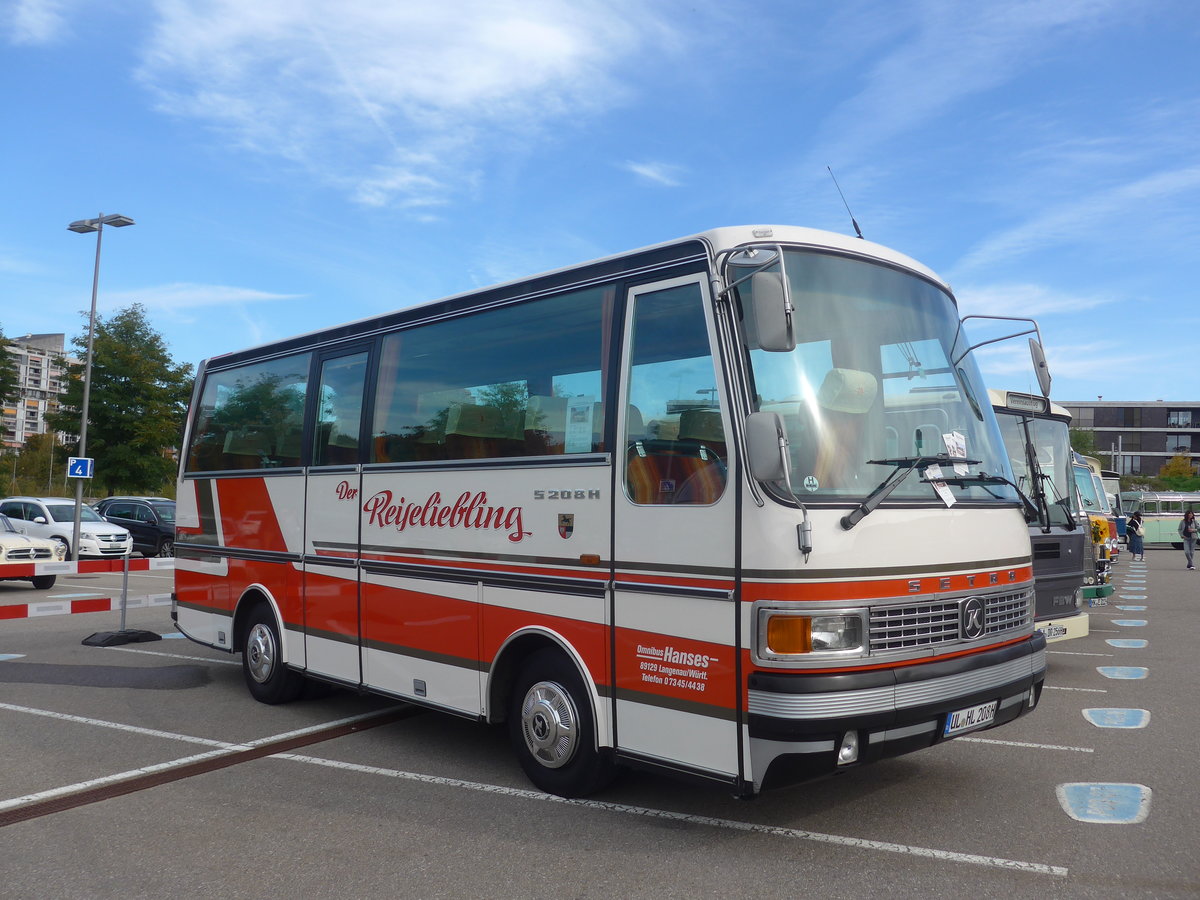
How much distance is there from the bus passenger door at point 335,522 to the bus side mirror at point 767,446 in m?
4.01

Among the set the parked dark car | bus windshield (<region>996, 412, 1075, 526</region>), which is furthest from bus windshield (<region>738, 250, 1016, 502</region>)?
the parked dark car

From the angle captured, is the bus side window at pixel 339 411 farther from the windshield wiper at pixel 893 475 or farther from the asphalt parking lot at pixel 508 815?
the windshield wiper at pixel 893 475

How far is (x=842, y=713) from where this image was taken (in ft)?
15.2

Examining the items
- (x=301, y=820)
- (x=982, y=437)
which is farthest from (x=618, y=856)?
(x=982, y=437)

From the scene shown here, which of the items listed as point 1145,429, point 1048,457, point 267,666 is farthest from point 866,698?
point 1145,429

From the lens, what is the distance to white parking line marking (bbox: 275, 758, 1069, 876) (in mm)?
4788

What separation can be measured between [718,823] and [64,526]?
2626cm

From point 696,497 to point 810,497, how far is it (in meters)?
0.59

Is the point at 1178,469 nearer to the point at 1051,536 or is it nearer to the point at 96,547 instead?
the point at 96,547

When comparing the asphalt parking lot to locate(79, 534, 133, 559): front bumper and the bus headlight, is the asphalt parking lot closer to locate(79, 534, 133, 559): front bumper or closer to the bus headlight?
the bus headlight

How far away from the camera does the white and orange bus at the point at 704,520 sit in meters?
4.73

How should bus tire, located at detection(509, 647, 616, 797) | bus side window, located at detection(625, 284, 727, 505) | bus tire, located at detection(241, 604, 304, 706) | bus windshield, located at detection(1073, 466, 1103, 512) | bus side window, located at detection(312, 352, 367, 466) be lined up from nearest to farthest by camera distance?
1. bus side window, located at detection(625, 284, 727, 505)
2. bus tire, located at detection(509, 647, 616, 797)
3. bus side window, located at detection(312, 352, 367, 466)
4. bus tire, located at detection(241, 604, 304, 706)
5. bus windshield, located at detection(1073, 466, 1103, 512)

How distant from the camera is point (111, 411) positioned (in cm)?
4038

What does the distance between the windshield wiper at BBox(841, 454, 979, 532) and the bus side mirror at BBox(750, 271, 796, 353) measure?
825mm
